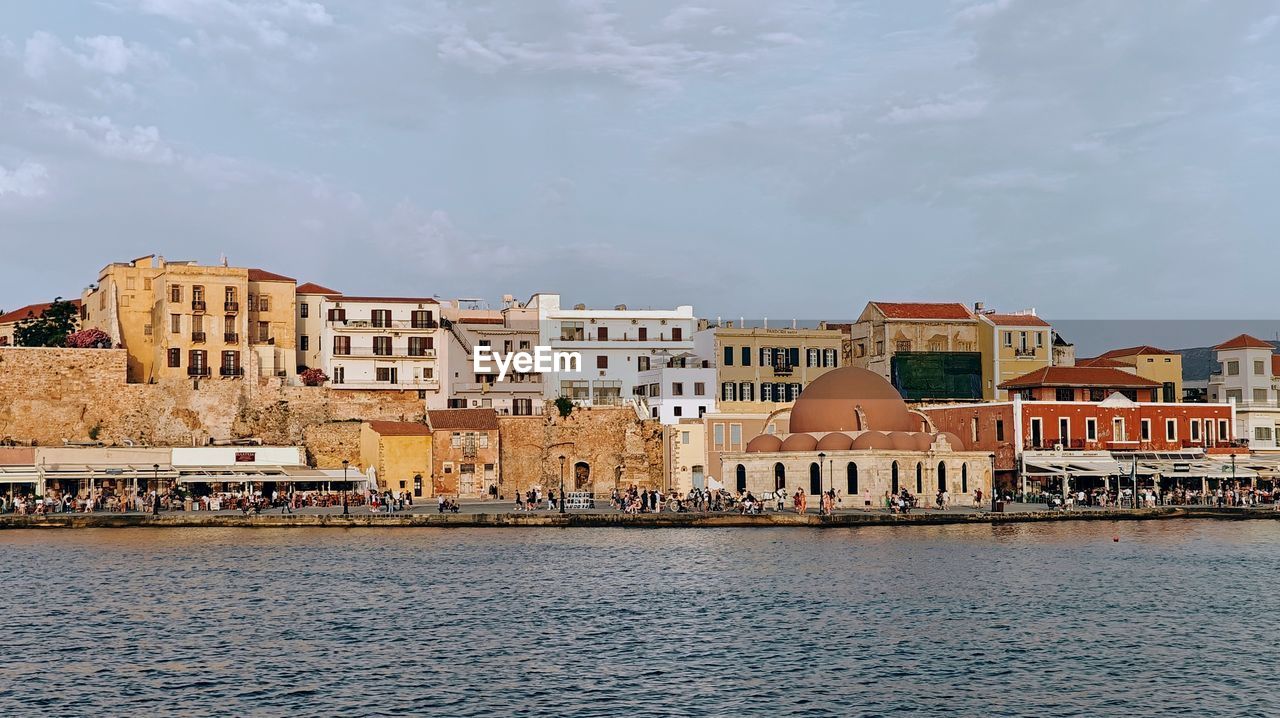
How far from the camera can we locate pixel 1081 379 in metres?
73.4

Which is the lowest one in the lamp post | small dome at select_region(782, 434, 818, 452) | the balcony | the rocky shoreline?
the rocky shoreline

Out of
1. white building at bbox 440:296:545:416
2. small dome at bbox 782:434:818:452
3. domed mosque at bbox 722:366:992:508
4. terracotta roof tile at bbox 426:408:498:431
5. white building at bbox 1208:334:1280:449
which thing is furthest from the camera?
white building at bbox 1208:334:1280:449

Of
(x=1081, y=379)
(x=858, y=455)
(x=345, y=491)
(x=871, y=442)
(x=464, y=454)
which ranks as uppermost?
(x=1081, y=379)

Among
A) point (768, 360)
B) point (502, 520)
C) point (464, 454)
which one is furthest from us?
point (768, 360)

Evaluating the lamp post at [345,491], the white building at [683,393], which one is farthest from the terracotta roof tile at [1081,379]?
the lamp post at [345,491]

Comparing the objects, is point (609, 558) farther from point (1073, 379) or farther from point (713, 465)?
point (1073, 379)

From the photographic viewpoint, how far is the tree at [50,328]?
80438 mm

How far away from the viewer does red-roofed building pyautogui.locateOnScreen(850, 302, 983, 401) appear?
83.4 m

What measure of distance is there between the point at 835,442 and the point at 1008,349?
22014 mm

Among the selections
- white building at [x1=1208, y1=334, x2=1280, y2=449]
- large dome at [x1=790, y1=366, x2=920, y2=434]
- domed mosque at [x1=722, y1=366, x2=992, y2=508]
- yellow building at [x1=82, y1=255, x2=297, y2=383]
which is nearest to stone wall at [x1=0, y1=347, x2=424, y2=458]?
yellow building at [x1=82, y1=255, x2=297, y2=383]

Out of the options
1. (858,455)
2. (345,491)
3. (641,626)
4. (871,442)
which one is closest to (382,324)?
(345,491)

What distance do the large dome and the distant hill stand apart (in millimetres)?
36267

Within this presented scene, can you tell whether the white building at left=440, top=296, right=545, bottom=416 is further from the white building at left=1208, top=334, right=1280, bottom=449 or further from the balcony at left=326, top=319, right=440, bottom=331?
the white building at left=1208, top=334, right=1280, bottom=449

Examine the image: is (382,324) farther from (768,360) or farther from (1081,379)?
(1081,379)
